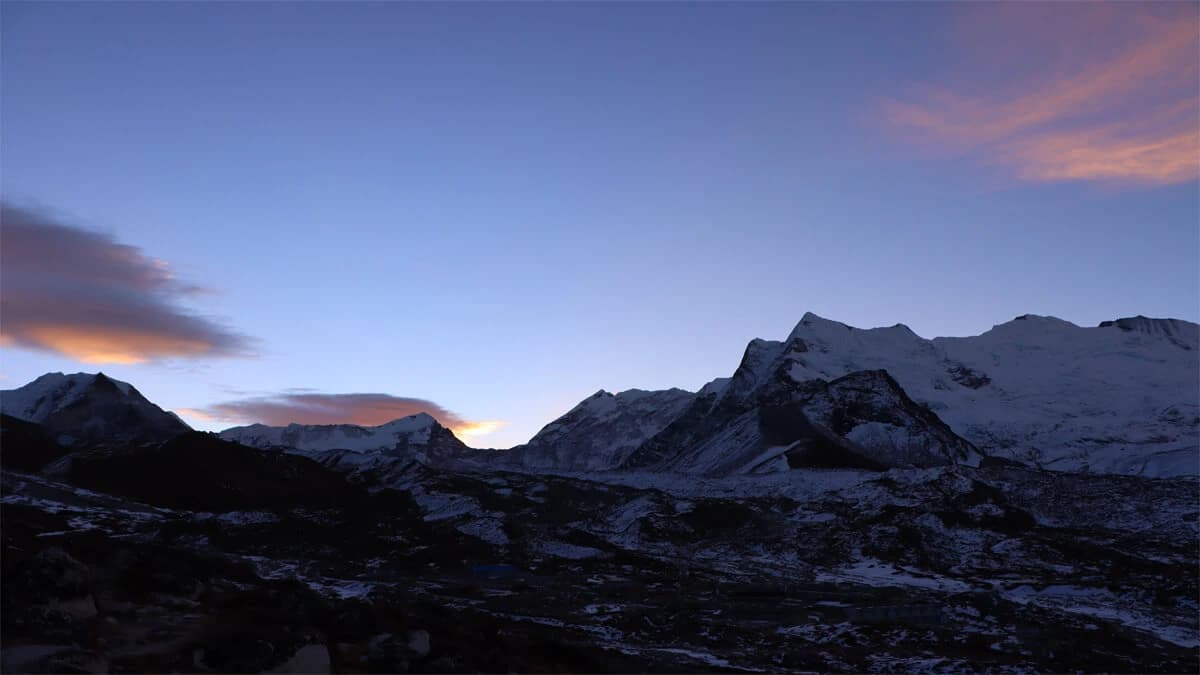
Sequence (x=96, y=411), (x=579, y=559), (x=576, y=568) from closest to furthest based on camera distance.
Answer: (x=576, y=568)
(x=579, y=559)
(x=96, y=411)

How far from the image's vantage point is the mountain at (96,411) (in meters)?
180

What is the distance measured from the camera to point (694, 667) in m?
48.3

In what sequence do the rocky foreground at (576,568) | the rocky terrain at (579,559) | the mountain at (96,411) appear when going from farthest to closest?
1. the mountain at (96,411)
2. the rocky terrain at (579,559)
3. the rocky foreground at (576,568)

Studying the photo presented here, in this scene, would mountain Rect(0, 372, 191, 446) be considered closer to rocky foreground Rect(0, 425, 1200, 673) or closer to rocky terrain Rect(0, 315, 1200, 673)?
rocky terrain Rect(0, 315, 1200, 673)

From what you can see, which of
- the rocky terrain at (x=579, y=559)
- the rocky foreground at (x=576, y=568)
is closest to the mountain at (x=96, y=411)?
the rocky terrain at (x=579, y=559)

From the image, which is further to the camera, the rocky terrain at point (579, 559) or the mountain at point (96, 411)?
the mountain at point (96, 411)

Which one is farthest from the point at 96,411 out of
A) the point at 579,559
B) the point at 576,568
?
the point at 576,568

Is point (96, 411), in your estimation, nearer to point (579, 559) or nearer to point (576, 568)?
point (579, 559)

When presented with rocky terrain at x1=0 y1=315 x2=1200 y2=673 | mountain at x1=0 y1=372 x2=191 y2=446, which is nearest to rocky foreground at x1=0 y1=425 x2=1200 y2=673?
rocky terrain at x1=0 y1=315 x2=1200 y2=673

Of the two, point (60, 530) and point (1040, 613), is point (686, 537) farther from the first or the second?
point (60, 530)

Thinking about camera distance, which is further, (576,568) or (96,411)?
(96,411)

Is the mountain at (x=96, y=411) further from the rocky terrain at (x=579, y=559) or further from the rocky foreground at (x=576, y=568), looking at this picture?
the rocky foreground at (x=576, y=568)

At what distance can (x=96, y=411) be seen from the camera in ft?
606

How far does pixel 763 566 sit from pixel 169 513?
61904 millimetres
